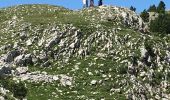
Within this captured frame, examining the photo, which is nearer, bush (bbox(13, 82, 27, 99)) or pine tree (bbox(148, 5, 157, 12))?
bush (bbox(13, 82, 27, 99))

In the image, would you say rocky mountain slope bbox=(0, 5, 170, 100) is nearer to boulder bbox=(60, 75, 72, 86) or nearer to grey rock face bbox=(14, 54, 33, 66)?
grey rock face bbox=(14, 54, 33, 66)

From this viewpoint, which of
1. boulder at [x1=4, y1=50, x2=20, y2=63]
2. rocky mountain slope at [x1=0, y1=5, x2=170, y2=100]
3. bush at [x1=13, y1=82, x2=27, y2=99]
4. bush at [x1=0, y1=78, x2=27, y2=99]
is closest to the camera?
bush at [x1=13, y1=82, x2=27, y2=99]

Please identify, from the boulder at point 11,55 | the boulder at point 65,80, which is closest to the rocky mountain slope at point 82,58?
the boulder at point 11,55

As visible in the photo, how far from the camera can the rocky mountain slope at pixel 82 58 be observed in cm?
6881

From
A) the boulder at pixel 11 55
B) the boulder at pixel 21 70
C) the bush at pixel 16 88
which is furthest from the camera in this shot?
the boulder at pixel 11 55

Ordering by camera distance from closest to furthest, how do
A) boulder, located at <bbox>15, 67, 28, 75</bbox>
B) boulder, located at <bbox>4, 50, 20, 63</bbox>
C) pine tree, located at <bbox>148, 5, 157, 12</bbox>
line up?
boulder, located at <bbox>15, 67, 28, 75</bbox>, boulder, located at <bbox>4, 50, 20, 63</bbox>, pine tree, located at <bbox>148, 5, 157, 12</bbox>

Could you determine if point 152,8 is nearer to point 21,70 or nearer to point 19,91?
point 21,70

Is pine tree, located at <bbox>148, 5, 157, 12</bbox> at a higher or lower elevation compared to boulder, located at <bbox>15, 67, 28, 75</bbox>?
higher

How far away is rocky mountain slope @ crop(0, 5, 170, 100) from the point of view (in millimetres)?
68812

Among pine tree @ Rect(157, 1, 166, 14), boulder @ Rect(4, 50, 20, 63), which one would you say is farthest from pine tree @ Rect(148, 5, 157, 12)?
boulder @ Rect(4, 50, 20, 63)

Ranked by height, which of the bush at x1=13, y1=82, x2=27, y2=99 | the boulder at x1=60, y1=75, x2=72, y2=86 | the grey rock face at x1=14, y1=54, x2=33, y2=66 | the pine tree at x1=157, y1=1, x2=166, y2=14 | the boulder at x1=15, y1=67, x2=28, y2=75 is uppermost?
the pine tree at x1=157, y1=1, x2=166, y2=14

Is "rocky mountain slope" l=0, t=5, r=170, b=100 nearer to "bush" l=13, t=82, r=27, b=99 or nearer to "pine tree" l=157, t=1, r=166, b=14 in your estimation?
"bush" l=13, t=82, r=27, b=99

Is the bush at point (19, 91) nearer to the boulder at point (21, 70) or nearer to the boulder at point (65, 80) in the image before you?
the boulder at point (21, 70)

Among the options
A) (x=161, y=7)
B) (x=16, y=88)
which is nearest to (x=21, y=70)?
(x=16, y=88)
